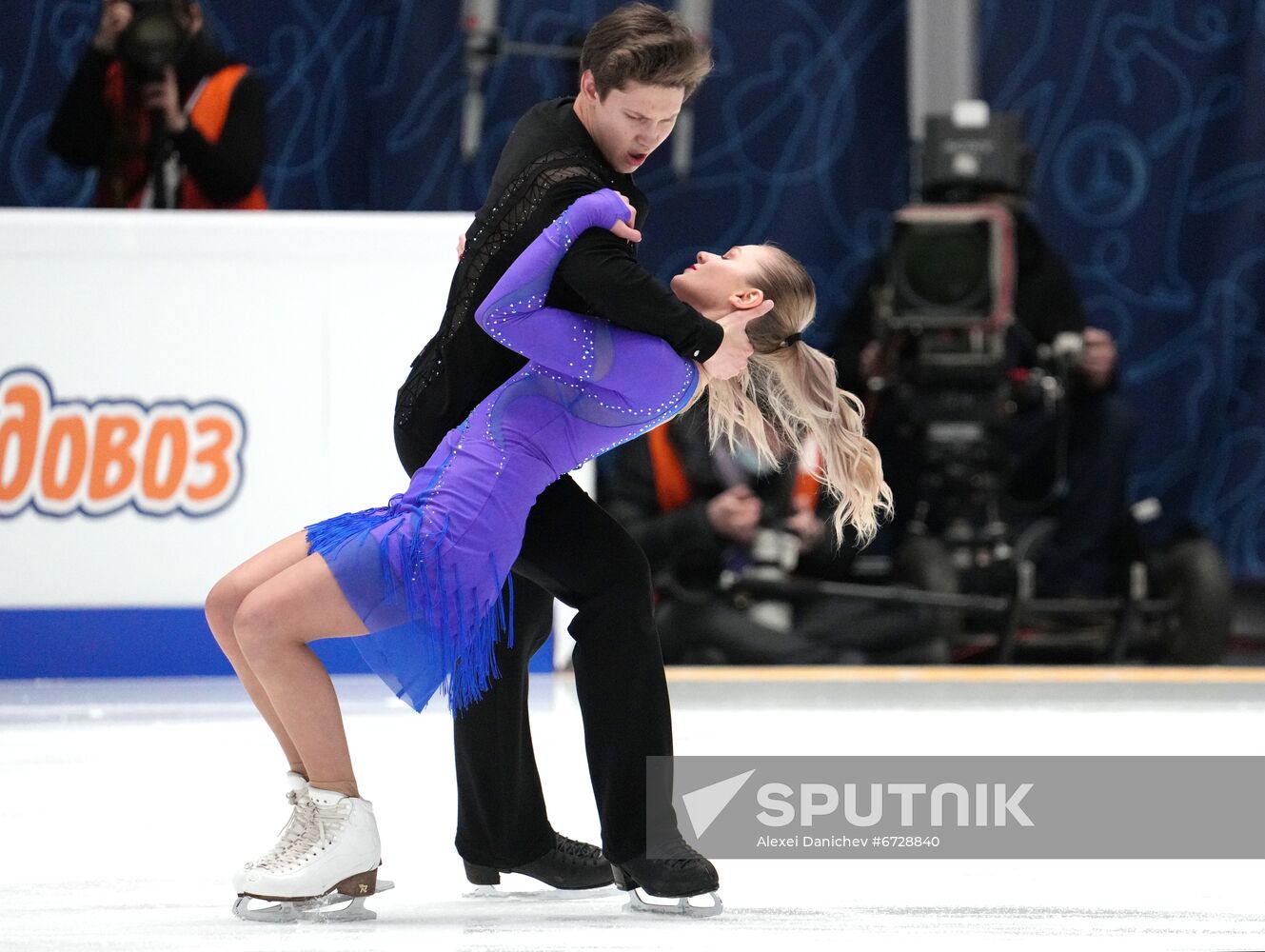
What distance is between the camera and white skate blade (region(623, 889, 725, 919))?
177cm

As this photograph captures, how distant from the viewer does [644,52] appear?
1769mm

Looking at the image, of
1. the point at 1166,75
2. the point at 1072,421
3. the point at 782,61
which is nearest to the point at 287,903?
the point at 1072,421

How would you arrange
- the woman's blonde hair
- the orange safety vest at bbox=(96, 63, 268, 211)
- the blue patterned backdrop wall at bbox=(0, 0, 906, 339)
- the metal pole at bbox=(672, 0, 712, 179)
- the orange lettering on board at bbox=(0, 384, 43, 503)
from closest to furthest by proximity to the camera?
the woman's blonde hair
the orange lettering on board at bbox=(0, 384, 43, 503)
the orange safety vest at bbox=(96, 63, 268, 211)
the metal pole at bbox=(672, 0, 712, 179)
the blue patterned backdrop wall at bbox=(0, 0, 906, 339)

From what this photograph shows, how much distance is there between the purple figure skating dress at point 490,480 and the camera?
1.72 m

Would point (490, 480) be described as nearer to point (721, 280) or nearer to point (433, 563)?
point (433, 563)

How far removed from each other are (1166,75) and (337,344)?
3146mm

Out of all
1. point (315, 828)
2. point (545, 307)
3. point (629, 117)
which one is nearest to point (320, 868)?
point (315, 828)

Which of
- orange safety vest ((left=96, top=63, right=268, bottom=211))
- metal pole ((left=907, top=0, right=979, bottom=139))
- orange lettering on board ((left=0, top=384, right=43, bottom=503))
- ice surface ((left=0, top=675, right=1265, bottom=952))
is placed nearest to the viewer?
ice surface ((left=0, top=675, right=1265, bottom=952))

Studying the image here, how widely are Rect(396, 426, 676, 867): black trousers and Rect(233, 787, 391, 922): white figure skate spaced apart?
180 mm

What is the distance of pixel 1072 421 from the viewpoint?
5.16 m

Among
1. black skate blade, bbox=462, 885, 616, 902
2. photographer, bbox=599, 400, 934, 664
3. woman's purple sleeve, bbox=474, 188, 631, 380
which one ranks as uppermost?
woman's purple sleeve, bbox=474, 188, 631, 380

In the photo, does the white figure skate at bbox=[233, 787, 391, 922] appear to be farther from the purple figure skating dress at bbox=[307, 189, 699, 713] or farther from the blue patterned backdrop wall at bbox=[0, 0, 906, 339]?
the blue patterned backdrop wall at bbox=[0, 0, 906, 339]

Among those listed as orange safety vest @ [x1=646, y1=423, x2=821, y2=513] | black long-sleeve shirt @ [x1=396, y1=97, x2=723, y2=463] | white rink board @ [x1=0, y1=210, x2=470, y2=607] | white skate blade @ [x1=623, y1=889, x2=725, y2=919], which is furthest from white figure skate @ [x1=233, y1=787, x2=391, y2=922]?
orange safety vest @ [x1=646, y1=423, x2=821, y2=513]

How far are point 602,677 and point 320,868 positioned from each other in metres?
0.36
